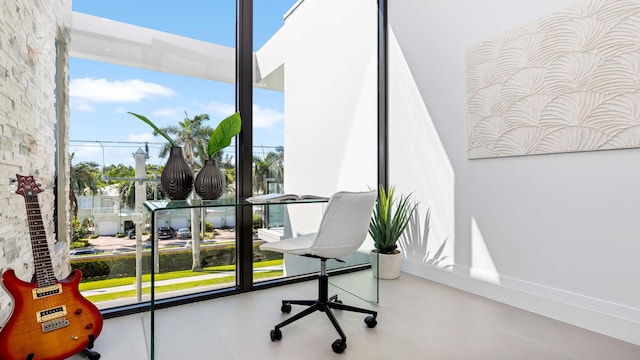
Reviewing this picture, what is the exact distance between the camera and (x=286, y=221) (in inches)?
112

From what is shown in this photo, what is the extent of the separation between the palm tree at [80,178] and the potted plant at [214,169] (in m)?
0.66

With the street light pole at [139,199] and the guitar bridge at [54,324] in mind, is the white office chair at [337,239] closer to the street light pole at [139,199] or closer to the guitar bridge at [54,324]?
the street light pole at [139,199]

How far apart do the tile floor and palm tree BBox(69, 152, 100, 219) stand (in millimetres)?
811

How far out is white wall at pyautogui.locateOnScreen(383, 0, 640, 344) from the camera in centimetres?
198

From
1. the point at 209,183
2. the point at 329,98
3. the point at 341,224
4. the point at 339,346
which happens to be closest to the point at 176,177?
the point at 209,183

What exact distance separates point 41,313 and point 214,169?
1129 mm

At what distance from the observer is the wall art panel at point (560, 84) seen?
6.32ft

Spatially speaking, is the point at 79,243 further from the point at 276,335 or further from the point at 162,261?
the point at 276,335

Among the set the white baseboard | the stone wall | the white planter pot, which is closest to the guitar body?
the stone wall

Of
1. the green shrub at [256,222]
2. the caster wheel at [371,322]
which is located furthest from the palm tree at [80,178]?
the caster wheel at [371,322]

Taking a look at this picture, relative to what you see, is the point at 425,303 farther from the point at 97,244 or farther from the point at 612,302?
the point at 97,244

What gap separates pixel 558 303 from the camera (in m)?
2.19

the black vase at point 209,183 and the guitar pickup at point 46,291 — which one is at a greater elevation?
the black vase at point 209,183

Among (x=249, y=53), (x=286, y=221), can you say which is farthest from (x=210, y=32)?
(x=286, y=221)
